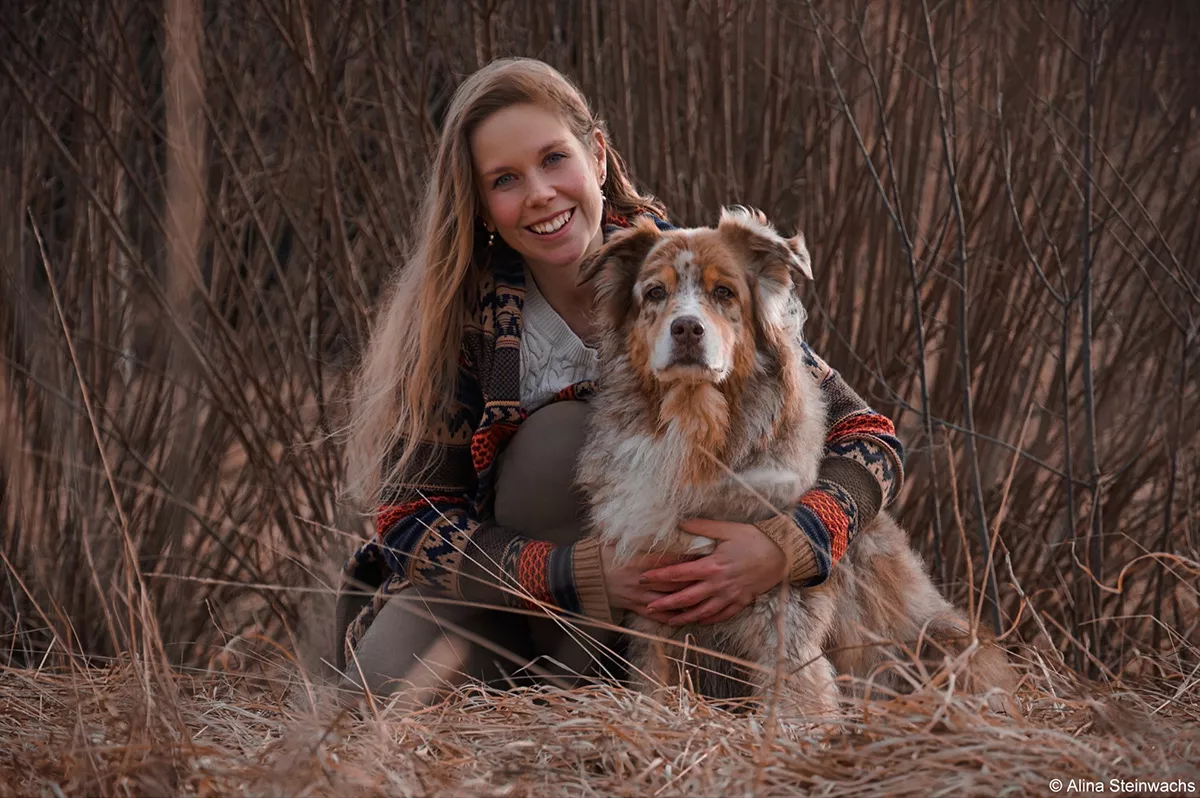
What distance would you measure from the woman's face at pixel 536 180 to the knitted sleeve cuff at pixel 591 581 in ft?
2.83

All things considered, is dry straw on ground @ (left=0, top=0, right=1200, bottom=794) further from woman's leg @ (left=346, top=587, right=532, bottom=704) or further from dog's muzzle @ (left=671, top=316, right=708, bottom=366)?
dog's muzzle @ (left=671, top=316, right=708, bottom=366)

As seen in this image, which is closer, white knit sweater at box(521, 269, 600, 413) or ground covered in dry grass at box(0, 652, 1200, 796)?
ground covered in dry grass at box(0, 652, 1200, 796)

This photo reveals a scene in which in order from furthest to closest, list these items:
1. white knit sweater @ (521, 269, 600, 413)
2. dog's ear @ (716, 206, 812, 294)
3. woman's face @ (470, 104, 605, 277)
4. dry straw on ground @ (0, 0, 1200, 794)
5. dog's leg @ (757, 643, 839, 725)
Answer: dry straw on ground @ (0, 0, 1200, 794), white knit sweater @ (521, 269, 600, 413), woman's face @ (470, 104, 605, 277), dog's ear @ (716, 206, 812, 294), dog's leg @ (757, 643, 839, 725)

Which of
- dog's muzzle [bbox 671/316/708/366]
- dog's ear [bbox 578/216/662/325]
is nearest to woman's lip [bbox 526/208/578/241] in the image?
dog's ear [bbox 578/216/662/325]

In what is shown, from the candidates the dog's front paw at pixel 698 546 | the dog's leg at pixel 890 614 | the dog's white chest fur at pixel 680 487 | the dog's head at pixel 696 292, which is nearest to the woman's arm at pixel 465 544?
the dog's white chest fur at pixel 680 487

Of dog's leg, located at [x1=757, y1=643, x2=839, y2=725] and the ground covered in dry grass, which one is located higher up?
the ground covered in dry grass

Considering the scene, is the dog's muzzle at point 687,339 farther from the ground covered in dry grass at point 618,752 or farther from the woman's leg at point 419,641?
the woman's leg at point 419,641

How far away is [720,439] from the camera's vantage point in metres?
2.99

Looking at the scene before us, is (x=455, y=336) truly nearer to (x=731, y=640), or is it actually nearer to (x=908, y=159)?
(x=731, y=640)

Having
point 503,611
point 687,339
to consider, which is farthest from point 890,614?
point 503,611

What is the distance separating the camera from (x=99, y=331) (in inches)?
177

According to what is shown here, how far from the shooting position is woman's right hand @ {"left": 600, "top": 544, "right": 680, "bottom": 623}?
2.93 meters

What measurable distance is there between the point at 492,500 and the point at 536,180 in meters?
0.99

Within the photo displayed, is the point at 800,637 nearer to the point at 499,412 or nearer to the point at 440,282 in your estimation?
the point at 499,412
